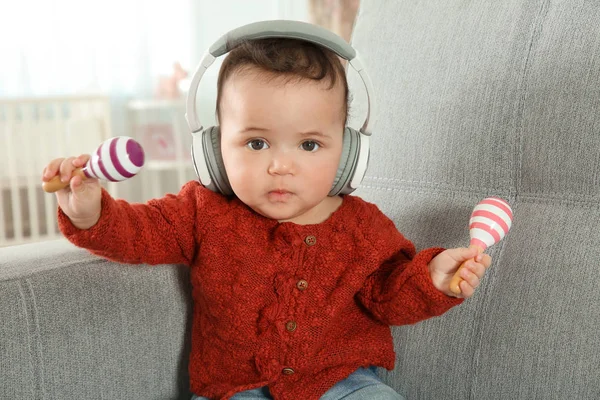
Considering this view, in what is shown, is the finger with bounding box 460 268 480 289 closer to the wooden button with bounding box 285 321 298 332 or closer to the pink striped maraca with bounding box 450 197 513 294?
the pink striped maraca with bounding box 450 197 513 294

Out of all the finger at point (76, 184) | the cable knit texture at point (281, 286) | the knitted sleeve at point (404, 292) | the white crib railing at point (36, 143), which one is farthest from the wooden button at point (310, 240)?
the white crib railing at point (36, 143)

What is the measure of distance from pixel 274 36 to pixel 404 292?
1.29 feet

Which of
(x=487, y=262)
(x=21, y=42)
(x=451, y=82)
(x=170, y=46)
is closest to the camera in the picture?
(x=487, y=262)

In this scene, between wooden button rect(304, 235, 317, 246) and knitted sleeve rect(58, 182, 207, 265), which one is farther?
wooden button rect(304, 235, 317, 246)

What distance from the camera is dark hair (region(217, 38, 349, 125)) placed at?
2.90 ft

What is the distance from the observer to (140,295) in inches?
38.5

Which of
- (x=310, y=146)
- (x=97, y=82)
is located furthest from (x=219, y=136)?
(x=97, y=82)

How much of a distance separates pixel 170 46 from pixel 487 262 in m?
2.96

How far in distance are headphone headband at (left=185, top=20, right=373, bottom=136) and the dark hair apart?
0.02 m

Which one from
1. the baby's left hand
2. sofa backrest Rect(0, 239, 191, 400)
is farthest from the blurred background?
the baby's left hand

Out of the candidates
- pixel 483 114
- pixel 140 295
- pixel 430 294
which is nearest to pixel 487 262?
pixel 430 294

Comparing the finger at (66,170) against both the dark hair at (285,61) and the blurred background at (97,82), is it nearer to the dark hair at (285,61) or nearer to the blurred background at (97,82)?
the dark hair at (285,61)

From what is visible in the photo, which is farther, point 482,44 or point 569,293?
point 482,44

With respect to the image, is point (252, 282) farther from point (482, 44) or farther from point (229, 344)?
point (482, 44)
